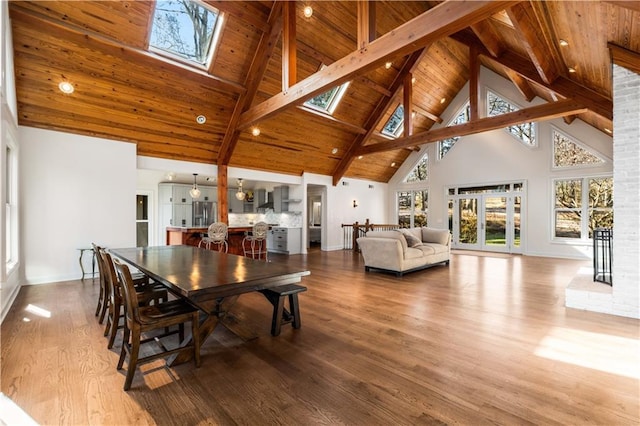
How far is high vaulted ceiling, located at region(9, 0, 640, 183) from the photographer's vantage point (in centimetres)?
370

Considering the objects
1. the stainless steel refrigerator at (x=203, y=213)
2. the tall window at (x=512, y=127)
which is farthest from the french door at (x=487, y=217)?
the stainless steel refrigerator at (x=203, y=213)

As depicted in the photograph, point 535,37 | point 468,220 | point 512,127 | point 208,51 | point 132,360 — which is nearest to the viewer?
point 132,360

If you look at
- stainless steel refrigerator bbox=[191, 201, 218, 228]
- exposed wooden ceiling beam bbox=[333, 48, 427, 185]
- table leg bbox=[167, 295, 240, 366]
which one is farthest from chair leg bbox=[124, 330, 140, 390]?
exposed wooden ceiling beam bbox=[333, 48, 427, 185]

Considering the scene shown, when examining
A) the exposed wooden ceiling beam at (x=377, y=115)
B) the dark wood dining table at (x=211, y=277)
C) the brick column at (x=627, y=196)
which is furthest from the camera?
the exposed wooden ceiling beam at (x=377, y=115)

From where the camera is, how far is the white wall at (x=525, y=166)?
8031mm

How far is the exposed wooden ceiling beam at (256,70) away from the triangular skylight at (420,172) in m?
7.34

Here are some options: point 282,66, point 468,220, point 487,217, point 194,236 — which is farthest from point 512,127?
point 194,236

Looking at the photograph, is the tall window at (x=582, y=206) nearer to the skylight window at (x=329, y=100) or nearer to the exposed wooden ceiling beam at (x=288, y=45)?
the skylight window at (x=329, y=100)

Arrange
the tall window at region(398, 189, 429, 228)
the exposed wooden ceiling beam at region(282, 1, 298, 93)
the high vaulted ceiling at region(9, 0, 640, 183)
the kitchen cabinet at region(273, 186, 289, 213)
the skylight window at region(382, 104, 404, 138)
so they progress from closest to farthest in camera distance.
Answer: the high vaulted ceiling at region(9, 0, 640, 183), the exposed wooden ceiling beam at region(282, 1, 298, 93), the kitchen cabinet at region(273, 186, 289, 213), the skylight window at region(382, 104, 404, 138), the tall window at region(398, 189, 429, 228)

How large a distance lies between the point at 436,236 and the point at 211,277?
19.2 ft

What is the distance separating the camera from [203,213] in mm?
9820

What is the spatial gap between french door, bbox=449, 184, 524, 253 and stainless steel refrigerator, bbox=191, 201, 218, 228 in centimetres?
824

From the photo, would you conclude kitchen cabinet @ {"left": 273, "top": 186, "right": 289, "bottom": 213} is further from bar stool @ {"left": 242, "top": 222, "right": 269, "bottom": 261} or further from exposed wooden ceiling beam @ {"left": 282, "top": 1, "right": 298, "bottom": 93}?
exposed wooden ceiling beam @ {"left": 282, "top": 1, "right": 298, "bottom": 93}

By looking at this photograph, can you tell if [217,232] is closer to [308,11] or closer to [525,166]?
[308,11]
